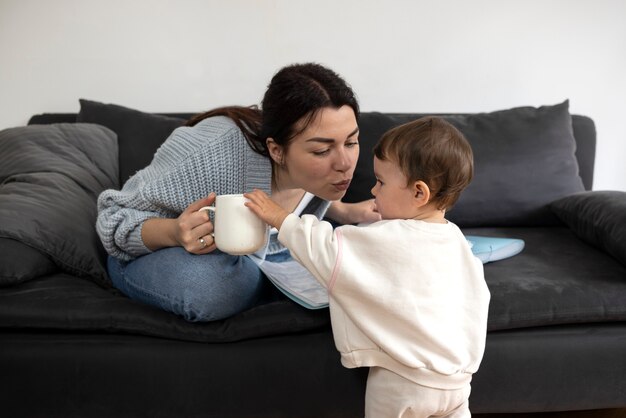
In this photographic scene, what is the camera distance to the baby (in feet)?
3.62

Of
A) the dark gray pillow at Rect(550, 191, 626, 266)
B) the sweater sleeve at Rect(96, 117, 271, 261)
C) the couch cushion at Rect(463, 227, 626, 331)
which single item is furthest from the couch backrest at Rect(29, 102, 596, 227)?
the sweater sleeve at Rect(96, 117, 271, 261)

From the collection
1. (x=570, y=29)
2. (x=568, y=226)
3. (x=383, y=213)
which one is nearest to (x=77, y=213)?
(x=383, y=213)

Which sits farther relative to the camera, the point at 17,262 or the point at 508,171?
the point at 508,171

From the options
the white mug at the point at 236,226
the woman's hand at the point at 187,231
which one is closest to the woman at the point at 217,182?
the woman's hand at the point at 187,231

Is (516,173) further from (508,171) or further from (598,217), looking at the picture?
(598,217)

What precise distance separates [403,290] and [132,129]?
1.29 metres

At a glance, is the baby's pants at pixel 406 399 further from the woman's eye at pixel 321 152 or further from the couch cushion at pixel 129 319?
the woman's eye at pixel 321 152

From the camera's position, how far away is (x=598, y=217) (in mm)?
1724

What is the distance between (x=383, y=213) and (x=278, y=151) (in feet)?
1.17

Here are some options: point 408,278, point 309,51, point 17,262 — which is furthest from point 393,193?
point 309,51

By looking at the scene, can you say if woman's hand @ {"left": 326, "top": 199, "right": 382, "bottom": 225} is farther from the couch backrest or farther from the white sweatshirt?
the white sweatshirt

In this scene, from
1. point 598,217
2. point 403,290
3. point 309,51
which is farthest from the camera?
point 309,51

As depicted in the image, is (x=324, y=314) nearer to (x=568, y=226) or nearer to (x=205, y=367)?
(x=205, y=367)

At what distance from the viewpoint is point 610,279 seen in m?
1.51
